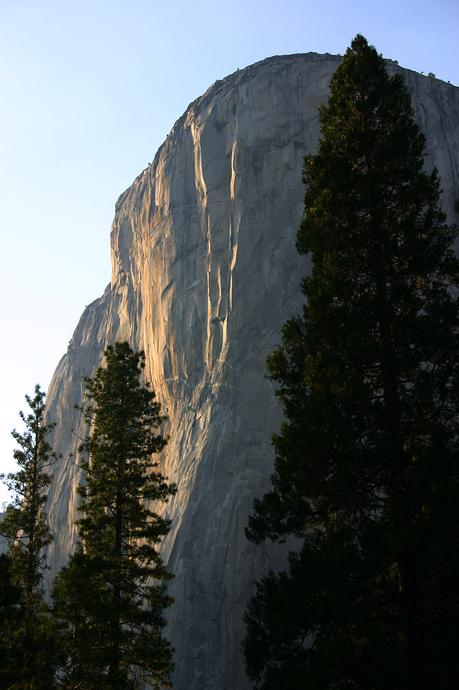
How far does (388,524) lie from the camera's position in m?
13.6

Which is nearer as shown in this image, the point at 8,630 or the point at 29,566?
the point at 8,630

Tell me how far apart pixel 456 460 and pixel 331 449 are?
90.5 inches

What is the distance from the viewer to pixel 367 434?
14.4 meters

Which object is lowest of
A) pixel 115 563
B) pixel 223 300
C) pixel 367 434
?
pixel 115 563

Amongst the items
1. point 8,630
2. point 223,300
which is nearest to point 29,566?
point 8,630

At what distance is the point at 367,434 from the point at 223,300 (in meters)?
29.9

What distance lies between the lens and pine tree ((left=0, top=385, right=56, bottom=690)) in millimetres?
16438

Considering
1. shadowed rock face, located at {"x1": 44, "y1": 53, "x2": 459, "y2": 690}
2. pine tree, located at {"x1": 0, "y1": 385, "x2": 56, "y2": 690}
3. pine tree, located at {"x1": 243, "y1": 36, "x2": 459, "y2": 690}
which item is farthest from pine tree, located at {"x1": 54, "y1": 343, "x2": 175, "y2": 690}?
shadowed rock face, located at {"x1": 44, "y1": 53, "x2": 459, "y2": 690}

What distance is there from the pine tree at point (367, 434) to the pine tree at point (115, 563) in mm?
7035

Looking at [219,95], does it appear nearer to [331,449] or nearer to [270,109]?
[270,109]

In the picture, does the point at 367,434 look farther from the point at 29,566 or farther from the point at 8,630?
the point at 29,566

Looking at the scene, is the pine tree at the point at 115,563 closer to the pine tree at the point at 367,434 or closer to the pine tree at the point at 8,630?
the pine tree at the point at 8,630

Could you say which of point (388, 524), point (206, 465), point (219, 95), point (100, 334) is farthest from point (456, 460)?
point (100, 334)

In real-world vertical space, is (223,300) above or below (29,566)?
above
